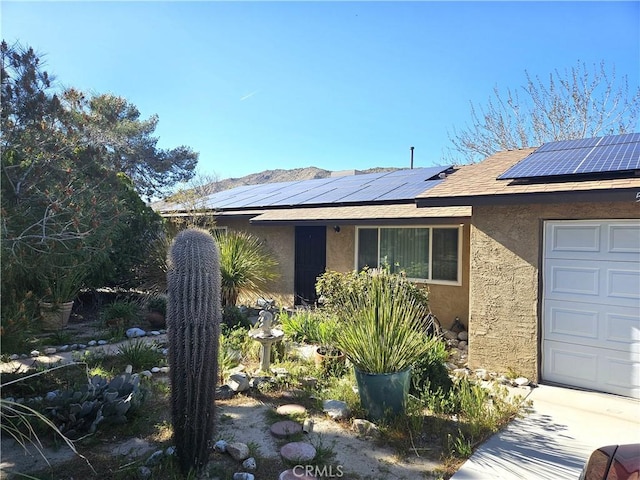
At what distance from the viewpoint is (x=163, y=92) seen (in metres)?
10.9

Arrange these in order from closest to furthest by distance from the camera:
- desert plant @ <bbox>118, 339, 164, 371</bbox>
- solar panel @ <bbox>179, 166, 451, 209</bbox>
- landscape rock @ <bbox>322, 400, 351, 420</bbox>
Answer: landscape rock @ <bbox>322, 400, 351, 420</bbox>
desert plant @ <bbox>118, 339, 164, 371</bbox>
solar panel @ <bbox>179, 166, 451, 209</bbox>

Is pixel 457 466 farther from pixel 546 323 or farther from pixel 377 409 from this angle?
pixel 546 323

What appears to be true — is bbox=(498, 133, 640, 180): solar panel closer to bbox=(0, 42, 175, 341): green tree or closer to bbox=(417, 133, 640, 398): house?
bbox=(417, 133, 640, 398): house

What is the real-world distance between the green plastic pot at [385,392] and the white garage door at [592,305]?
2982 mm

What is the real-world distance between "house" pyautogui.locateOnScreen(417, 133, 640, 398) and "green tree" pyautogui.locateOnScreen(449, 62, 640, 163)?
45.2 feet

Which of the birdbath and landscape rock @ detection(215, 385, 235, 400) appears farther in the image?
→ the birdbath

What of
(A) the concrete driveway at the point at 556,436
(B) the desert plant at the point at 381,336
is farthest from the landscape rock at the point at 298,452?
(A) the concrete driveway at the point at 556,436

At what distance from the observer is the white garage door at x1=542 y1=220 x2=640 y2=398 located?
220 inches

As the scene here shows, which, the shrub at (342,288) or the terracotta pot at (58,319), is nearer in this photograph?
the shrub at (342,288)

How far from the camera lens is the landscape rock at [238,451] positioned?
378 cm

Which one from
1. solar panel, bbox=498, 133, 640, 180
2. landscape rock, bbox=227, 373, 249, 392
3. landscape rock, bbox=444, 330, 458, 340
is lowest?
landscape rock, bbox=227, 373, 249, 392

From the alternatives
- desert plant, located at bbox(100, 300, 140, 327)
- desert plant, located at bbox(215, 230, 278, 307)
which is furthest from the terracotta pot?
desert plant, located at bbox(215, 230, 278, 307)

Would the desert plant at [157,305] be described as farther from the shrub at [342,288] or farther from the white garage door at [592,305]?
the white garage door at [592,305]

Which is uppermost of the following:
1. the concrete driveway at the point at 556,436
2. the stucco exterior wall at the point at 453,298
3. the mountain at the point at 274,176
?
the mountain at the point at 274,176
